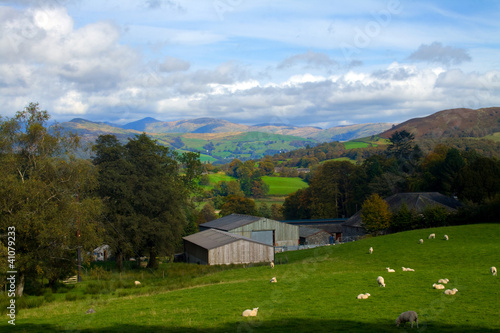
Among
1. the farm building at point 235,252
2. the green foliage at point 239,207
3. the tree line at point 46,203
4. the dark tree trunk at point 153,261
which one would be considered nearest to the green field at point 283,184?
the green foliage at point 239,207

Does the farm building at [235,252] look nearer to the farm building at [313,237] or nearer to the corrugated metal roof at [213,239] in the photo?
the corrugated metal roof at [213,239]

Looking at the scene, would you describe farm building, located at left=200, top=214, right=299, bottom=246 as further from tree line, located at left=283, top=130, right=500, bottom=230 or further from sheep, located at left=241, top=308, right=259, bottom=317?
sheep, located at left=241, top=308, right=259, bottom=317

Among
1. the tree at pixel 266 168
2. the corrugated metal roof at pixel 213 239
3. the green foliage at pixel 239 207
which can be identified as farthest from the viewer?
the tree at pixel 266 168

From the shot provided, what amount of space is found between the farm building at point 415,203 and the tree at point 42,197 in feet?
147

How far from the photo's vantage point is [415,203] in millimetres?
63688

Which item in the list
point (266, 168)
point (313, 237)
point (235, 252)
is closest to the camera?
point (235, 252)

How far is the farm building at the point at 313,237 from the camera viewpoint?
2832 inches

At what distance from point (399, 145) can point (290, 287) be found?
103 meters

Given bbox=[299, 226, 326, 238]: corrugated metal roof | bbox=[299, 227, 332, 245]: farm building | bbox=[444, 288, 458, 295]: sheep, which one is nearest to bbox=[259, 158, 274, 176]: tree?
bbox=[299, 226, 326, 238]: corrugated metal roof

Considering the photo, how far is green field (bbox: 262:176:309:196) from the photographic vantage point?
484 ft

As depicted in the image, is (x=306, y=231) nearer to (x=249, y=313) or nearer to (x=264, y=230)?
(x=264, y=230)

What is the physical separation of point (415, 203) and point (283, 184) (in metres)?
95.2

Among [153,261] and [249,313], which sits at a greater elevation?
[249,313]

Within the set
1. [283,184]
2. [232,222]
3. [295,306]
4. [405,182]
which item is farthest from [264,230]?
[283,184]
